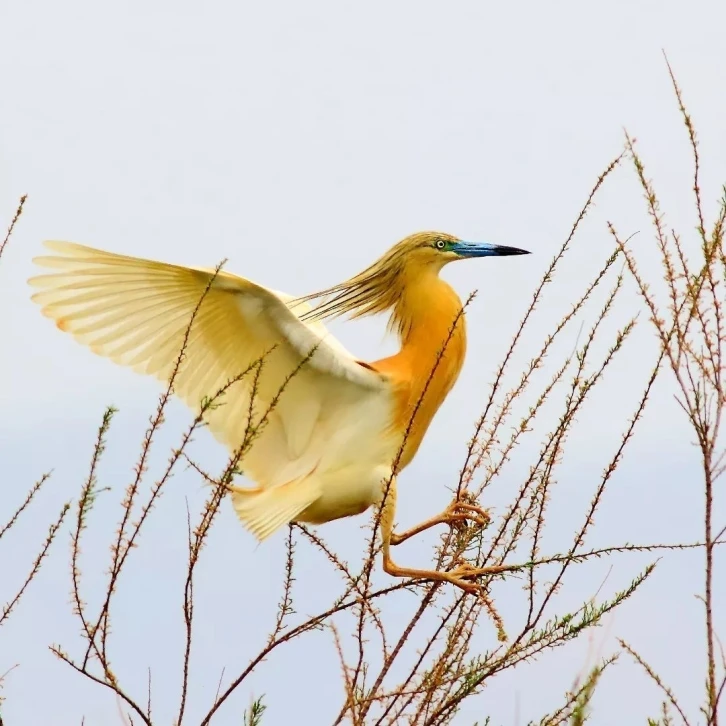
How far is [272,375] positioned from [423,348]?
1.75 ft

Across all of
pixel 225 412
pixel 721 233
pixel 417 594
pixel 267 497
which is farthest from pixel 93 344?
pixel 721 233

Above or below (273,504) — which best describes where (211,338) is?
above

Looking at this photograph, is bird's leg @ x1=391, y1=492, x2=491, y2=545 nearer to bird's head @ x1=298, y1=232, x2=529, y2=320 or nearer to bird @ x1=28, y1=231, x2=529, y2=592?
bird @ x1=28, y1=231, x2=529, y2=592

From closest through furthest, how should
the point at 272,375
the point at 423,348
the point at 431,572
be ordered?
the point at 431,572
the point at 272,375
the point at 423,348

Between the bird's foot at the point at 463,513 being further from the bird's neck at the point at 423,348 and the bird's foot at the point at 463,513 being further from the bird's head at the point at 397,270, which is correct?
the bird's head at the point at 397,270

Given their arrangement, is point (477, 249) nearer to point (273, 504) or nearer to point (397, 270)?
point (397, 270)

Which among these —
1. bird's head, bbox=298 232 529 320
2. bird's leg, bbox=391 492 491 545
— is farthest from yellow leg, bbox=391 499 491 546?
bird's head, bbox=298 232 529 320

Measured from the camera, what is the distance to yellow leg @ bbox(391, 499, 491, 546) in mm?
3493

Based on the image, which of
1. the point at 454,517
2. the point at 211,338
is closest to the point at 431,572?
the point at 454,517

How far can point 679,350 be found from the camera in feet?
9.76

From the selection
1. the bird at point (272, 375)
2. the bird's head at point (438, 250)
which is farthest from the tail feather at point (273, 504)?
the bird's head at point (438, 250)

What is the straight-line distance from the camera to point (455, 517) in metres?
3.57

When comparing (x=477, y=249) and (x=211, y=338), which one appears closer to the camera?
(x=211, y=338)

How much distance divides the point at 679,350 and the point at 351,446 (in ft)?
3.54
